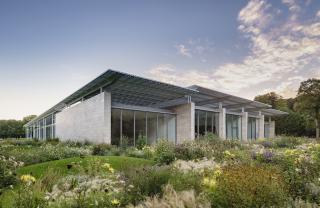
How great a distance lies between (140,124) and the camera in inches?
819

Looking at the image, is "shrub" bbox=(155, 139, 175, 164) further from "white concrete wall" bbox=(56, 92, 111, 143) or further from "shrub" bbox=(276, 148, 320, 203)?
"white concrete wall" bbox=(56, 92, 111, 143)

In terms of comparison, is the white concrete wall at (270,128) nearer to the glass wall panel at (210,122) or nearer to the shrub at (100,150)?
the glass wall panel at (210,122)

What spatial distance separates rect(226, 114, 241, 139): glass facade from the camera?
2892 centimetres

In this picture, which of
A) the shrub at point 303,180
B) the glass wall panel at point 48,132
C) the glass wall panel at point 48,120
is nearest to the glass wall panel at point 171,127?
the shrub at point 303,180

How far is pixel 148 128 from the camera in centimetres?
2138

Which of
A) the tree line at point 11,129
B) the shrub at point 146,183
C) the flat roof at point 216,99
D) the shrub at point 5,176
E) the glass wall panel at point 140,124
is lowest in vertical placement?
the tree line at point 11,129

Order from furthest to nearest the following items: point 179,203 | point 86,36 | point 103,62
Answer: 1. point 103,62
2. point 86,36
3. point 179,203

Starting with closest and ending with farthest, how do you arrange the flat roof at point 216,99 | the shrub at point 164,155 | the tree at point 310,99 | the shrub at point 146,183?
the shrub at point 146,183 < the shrub at point 164,155 < the flat roof at point 216,99 < the tree at point 310,99

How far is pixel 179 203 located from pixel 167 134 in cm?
1953

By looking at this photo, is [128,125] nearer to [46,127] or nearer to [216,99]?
[216,99]

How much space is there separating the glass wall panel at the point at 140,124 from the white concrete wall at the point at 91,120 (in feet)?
9.84

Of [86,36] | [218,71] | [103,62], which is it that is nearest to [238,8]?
[218,71]

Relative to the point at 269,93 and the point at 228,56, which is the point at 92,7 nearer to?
the point at 228,56

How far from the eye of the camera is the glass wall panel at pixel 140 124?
20500mm
